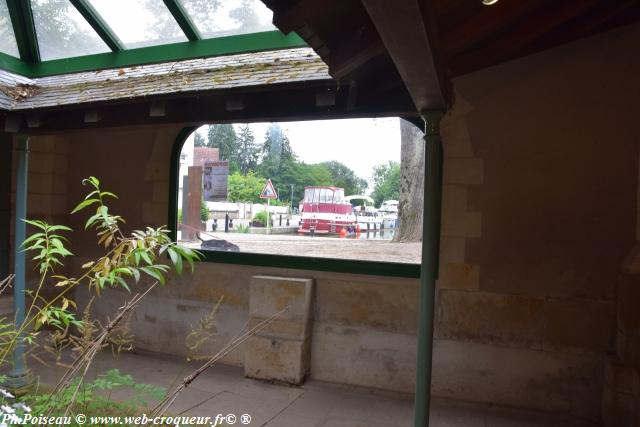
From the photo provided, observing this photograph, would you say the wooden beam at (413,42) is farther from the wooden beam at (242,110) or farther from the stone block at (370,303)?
the stone block at (370,303)

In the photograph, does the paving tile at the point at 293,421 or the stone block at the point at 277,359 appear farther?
the stone block at the point at 277,359

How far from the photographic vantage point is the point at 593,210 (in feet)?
11.6

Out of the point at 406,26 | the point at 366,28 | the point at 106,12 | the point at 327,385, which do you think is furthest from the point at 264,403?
the point at 106,12

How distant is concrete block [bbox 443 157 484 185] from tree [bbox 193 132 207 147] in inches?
103

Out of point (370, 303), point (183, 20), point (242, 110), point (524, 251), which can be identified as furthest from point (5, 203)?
point (524, 251)

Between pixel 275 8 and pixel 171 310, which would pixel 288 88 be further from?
pixel 171 310

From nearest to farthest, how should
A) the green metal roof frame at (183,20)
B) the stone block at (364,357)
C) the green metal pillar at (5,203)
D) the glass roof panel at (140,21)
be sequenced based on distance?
the stone block at (364,357) < the green metal roof frame at (183,20) < the glass roof panel at (140,21) < the green metal pillar at (5,203)

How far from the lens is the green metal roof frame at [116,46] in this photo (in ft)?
14.5

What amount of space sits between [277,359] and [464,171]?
93.8 inches

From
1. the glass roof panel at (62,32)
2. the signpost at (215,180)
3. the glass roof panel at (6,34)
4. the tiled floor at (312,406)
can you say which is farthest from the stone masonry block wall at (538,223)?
the glass roof panel at (6,34)

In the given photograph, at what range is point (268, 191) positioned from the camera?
4.81 metres

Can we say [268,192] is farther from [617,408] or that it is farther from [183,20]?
[617,408]

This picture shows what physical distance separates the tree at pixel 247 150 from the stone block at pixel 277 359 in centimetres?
177

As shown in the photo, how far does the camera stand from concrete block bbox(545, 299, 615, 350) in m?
3.51
